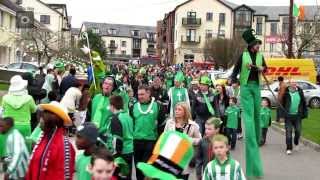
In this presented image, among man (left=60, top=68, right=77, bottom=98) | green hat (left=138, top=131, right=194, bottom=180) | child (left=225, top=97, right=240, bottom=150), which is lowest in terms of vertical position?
child (left=225, top=97, right=240, bottom=150)

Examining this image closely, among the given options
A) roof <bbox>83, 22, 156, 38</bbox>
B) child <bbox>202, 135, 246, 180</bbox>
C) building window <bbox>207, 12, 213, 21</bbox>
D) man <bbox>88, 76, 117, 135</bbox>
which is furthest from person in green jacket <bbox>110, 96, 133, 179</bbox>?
roof <bbox>83, 22, 156, 38</bbox>

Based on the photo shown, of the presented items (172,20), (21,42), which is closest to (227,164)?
(21,42)

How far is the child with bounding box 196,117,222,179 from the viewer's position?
28.3 ft

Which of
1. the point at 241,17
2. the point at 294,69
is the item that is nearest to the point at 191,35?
the point at 241,17

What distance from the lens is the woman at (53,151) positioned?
19.7 feet

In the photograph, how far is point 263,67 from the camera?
11.0 meters

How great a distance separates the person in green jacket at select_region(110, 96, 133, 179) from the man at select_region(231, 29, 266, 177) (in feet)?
8.52

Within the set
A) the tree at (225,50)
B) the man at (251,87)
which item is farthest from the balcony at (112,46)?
the man at (251,87)

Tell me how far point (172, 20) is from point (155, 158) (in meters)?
119

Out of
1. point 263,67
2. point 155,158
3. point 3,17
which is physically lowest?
point 155,158

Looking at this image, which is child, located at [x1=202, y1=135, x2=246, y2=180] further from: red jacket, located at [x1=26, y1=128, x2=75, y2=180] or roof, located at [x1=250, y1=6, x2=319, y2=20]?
roof, located at [x1=250, y1=6, x2=319, y2=20]

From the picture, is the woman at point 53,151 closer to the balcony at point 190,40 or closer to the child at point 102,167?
the child at point 102,167

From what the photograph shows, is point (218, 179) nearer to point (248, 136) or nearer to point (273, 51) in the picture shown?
point (248, 136)

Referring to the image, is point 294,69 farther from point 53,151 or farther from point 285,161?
point 53,151
